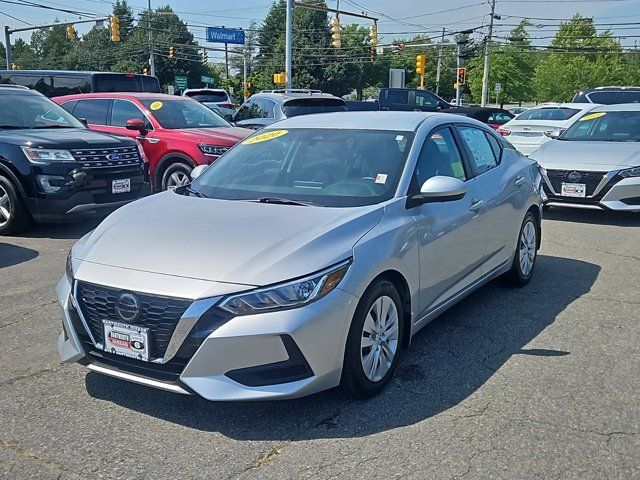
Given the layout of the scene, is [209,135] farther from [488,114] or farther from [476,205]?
[488,114]

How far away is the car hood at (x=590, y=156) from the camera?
9133 mm

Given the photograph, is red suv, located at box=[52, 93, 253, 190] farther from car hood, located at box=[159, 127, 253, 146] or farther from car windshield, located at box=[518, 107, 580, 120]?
car windshield, located at box=[518, 107, 580, 120]

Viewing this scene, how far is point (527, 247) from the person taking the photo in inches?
242

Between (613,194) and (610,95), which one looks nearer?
(613,194)

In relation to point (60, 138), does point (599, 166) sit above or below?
below

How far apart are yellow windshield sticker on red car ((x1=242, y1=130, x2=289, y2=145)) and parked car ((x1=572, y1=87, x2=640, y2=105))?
16.0 m

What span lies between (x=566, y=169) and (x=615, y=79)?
5357 centimetres

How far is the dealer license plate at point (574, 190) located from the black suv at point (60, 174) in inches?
231

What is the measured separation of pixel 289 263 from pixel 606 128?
8782 mm

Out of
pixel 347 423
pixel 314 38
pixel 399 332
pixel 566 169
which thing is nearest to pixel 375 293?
pixel 399 332

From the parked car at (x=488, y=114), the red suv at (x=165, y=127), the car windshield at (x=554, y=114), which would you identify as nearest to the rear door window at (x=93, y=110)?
the red suv at (x=165, y=127)

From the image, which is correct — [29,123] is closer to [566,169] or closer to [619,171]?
[566,169]

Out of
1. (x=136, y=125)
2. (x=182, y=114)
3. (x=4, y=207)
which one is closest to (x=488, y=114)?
(x=182, y=114)

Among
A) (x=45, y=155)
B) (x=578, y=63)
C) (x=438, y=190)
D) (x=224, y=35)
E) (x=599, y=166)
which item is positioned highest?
(x=224, y=35)
